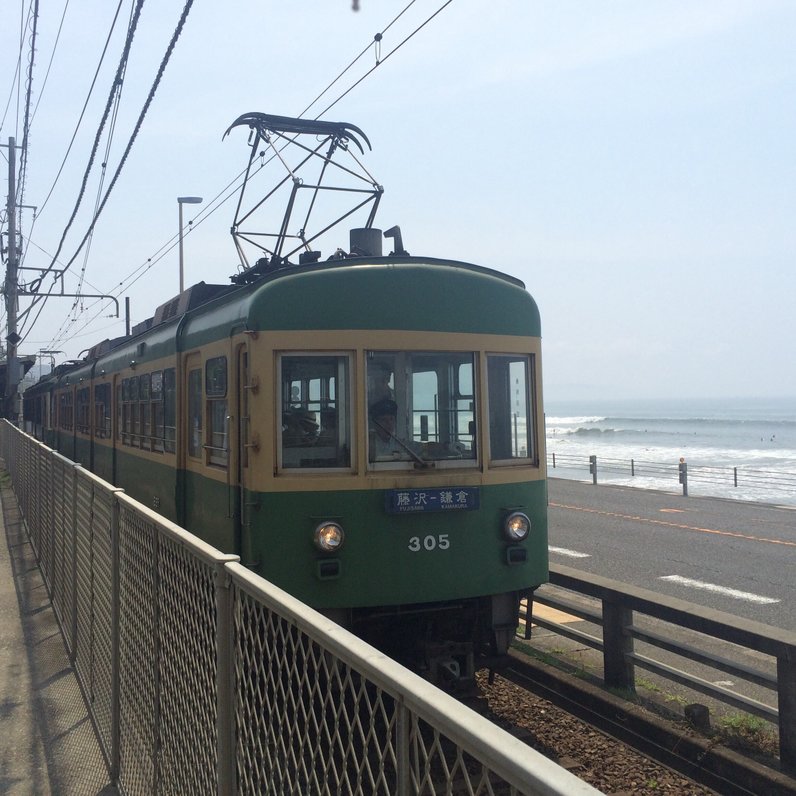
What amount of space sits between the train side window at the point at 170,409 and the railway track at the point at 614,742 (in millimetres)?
3318

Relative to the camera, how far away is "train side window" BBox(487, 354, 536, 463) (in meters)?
6.09

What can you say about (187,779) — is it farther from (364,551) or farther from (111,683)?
(364,551)

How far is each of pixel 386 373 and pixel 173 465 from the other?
2654 mm

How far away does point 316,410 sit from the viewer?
568 cm

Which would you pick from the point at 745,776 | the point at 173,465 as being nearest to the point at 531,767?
the point at 745,776

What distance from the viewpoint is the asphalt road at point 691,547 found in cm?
1122

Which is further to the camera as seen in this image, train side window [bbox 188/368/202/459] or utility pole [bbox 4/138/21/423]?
utility pole [bbox 4/138/21/423]

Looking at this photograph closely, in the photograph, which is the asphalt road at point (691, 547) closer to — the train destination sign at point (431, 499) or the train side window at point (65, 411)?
the train destination sign at point (431, 499)

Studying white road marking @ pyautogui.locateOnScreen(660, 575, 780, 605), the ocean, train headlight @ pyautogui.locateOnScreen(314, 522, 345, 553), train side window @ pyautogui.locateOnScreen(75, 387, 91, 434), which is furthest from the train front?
the ocean

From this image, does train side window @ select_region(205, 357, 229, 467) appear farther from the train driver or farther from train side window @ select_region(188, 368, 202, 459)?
the train driver

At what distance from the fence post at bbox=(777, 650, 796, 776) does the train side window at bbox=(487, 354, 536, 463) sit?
84.3 inches

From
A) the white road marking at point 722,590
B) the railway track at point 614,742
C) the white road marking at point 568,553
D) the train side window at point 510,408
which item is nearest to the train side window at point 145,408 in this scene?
the train side window at point 510,408

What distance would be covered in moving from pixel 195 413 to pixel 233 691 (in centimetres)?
432

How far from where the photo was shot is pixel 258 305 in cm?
565
